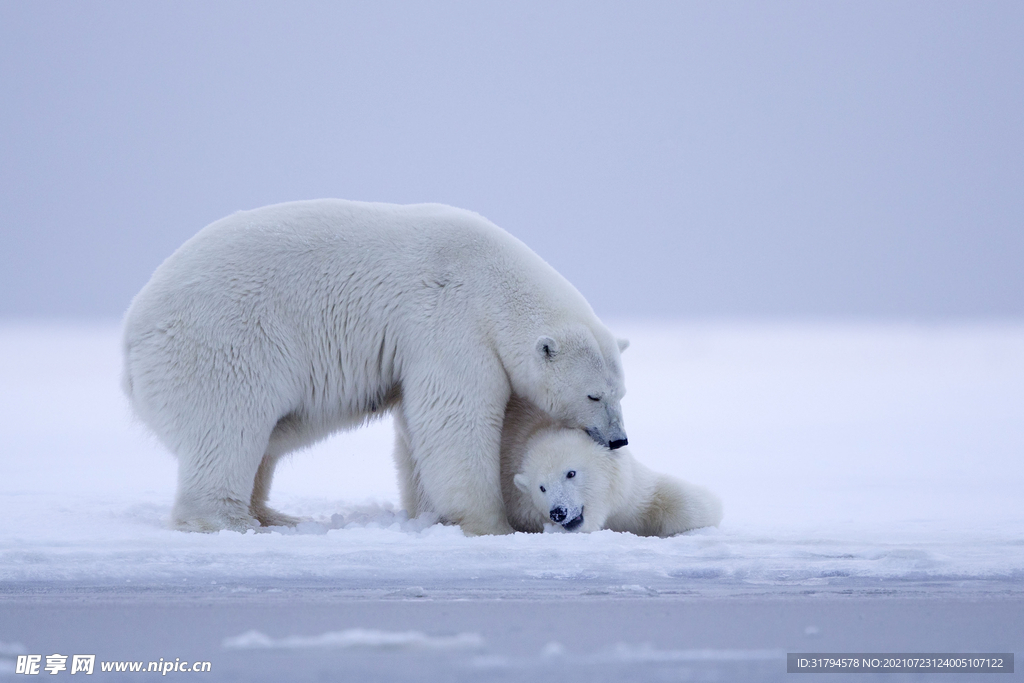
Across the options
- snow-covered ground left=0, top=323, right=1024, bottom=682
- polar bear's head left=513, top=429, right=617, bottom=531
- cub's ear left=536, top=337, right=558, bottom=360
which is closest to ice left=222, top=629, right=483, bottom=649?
snow-covered ground left=0, top=323, right=1024, bottom=682

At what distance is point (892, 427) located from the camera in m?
8.63

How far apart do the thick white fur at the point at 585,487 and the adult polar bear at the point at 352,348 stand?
0.45 ft

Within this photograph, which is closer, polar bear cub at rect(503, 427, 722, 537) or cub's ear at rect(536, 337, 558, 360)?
polar bear cub at rect(503, 427, 722, 537)

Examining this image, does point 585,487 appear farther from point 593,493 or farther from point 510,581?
point 510,581

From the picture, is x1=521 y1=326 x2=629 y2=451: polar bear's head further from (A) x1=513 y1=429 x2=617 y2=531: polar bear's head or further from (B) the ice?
(B) the ice

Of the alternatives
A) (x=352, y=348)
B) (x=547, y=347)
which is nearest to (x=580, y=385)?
(x=547, y=347)

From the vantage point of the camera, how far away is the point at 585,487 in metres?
4.40

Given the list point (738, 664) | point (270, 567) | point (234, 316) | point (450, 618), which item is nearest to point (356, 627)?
point (450, 618)

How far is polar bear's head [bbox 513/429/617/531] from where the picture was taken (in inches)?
171

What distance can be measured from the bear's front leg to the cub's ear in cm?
33

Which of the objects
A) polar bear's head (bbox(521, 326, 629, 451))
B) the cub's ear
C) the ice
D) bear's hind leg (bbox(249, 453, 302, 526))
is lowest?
the ice

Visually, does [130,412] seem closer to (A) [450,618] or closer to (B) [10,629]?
(B) [10,629]

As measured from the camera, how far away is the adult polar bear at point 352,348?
14.3 feet

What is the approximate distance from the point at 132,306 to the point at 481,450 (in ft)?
5.60
